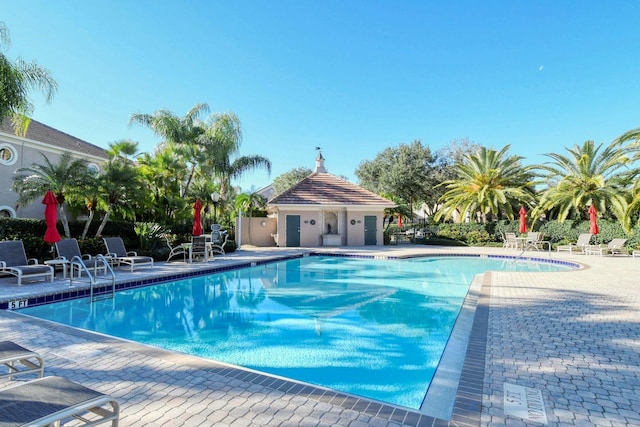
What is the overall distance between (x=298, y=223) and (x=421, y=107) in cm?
1406

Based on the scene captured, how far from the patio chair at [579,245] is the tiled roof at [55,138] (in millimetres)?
28128

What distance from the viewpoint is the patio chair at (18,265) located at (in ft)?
27.8

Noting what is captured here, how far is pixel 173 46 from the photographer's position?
15461 mm

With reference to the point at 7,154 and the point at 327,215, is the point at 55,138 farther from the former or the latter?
the point at 327,215

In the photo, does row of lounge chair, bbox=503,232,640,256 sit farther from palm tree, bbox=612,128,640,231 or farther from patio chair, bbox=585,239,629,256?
palm tree, bbox=612,128,640,231

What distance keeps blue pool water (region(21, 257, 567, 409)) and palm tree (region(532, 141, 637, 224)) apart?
14.5 m

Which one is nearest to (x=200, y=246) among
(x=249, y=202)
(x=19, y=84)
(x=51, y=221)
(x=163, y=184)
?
(x=51, y=221)

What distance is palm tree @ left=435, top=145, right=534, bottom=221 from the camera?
23.4 metres

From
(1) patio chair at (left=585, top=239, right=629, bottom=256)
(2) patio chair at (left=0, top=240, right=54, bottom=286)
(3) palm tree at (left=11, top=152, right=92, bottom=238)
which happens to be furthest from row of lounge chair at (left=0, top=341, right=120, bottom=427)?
(1) patio chair at (left=585, top=239, right=629, bottom=256)

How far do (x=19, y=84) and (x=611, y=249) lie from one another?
25.8 m

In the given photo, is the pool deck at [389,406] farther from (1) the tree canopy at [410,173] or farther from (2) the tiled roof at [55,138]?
(1) the tree canopy at [410,173]

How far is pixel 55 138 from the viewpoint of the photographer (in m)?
18.8

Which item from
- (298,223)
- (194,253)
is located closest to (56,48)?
(194,253)

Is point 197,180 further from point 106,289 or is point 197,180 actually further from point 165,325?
point 165,325
